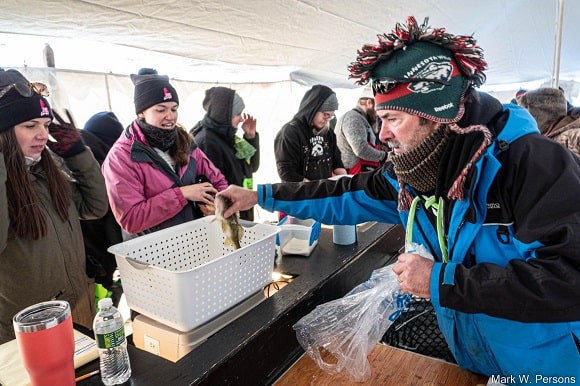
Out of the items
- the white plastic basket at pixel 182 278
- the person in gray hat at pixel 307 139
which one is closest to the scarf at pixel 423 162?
the white plastic basket at pixel 182 278

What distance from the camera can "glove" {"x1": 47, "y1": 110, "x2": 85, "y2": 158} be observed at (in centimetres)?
186

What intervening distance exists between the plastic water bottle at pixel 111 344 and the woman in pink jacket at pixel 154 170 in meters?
1.03

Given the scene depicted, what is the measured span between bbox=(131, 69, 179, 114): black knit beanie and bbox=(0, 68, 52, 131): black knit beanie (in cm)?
52

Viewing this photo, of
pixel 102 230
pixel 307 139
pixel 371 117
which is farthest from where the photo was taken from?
pixel 371 117

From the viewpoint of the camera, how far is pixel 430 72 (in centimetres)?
103

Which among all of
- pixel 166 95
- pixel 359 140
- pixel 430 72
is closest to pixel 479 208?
pixel 430 72

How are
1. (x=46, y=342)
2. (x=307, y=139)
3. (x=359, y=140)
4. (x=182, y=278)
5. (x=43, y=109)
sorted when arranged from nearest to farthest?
(x=46, y=342) → (x=182, y=278) → (x=43, y=109) → (x=307, y=139) → (x=359, y=140)

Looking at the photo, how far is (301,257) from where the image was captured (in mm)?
1729

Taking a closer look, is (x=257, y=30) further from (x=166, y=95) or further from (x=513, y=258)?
(x=513, y=258)

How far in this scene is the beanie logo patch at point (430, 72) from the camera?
1.02m

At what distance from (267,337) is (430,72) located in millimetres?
926

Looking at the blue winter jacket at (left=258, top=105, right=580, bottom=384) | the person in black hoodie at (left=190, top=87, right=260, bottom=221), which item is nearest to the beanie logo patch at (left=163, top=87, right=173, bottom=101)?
the person in black hoodie at (left=190, top=87, right=260, bottom=221)

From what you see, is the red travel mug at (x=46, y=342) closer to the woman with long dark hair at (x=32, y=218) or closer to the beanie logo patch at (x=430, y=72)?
the woman with long dark hair at (x=32, y=218)

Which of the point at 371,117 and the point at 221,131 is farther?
the point at 371,117
